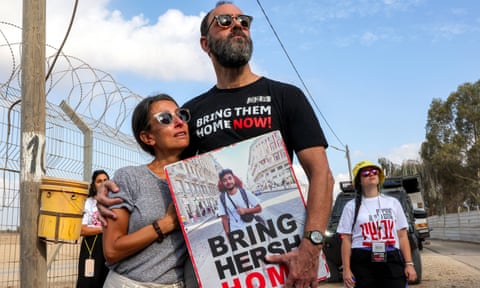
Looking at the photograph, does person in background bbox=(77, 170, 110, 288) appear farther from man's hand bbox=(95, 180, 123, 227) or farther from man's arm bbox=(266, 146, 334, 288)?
man's arm bbox=(266, 146, 334, 288)

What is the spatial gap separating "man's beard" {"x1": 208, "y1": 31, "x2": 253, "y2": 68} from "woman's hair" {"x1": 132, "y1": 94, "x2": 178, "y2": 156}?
33 cm

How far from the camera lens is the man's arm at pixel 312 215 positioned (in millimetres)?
1787

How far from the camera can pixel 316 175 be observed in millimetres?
1912

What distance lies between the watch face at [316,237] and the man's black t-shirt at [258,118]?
376mm

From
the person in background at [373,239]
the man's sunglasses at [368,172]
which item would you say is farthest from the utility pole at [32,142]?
the man's sunglasses at [368,172]

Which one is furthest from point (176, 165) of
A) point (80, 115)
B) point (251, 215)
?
point (80, 115)

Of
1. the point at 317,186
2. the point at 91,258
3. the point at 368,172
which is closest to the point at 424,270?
the point at 368,172

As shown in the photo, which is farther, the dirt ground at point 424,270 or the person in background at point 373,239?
the dirt ground at point 424,270

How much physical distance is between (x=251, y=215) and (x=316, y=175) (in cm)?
32

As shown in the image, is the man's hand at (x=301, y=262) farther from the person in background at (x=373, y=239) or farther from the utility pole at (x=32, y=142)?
the person in background at (x=373, y=239)

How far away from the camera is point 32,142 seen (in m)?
3.34

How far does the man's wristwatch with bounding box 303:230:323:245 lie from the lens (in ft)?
5.91

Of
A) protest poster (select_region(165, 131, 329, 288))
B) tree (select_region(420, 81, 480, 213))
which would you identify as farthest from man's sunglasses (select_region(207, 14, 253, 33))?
tree (select_region(420, 81, 480, 213))

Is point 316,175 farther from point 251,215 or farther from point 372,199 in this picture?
point 372,199
